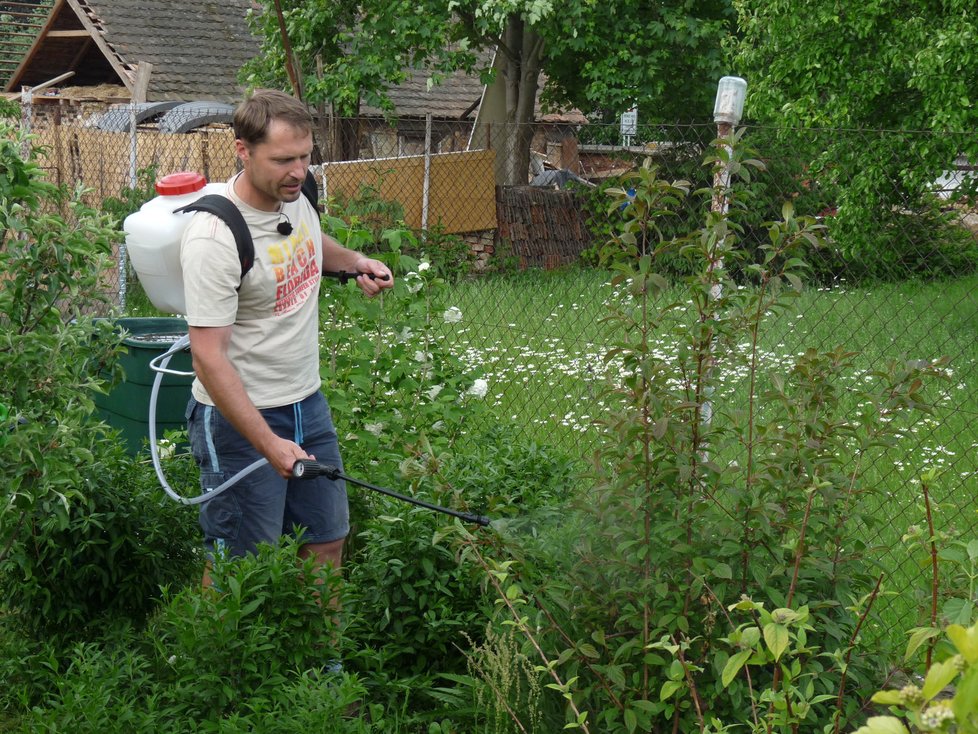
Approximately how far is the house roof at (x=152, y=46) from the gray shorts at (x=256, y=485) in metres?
16.6

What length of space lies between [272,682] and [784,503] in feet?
4.50

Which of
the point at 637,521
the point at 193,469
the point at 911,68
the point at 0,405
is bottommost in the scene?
the point at 193,469

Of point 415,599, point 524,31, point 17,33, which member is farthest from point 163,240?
point 17,33

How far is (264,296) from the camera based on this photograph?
10.7 ft

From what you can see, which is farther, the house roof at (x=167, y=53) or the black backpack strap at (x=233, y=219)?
the house roof at (x=167, y=53)

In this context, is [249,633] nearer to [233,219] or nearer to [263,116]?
[233,219]

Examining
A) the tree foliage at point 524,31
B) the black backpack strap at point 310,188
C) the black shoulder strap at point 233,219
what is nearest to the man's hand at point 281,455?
the black shoulder strap at point 233,219

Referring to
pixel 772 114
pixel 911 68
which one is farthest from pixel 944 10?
pixel 772 114

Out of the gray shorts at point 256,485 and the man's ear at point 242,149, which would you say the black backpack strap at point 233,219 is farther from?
the gray shorts at point 256,485

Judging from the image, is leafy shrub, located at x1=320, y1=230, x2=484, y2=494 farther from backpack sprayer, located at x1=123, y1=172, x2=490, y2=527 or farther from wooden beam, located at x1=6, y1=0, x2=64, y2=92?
wooden beam, located at x1=6, y1=0, x2=64, y2=92

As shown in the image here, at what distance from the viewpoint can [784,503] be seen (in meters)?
2.74

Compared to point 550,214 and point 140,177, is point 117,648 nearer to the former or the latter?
point 550,214

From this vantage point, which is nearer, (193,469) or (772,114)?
(193,469)

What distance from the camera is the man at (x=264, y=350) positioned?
3.09 meters
